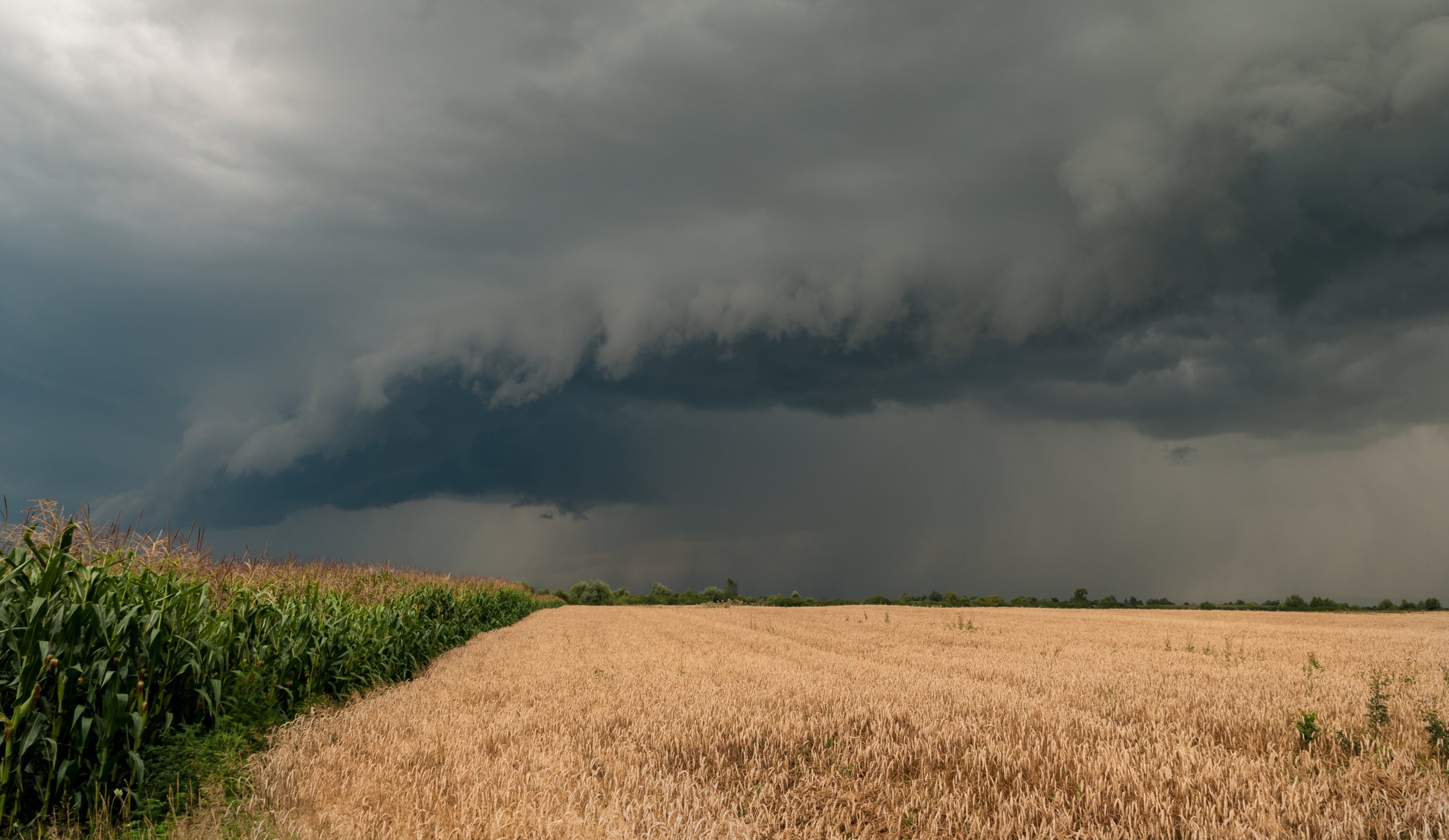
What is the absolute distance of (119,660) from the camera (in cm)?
638

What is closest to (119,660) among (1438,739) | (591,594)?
(1438,739)

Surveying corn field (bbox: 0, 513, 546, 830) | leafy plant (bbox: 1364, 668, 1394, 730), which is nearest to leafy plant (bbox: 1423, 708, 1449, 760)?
leafy plant (bbox: 1364, 668, 1394, 730)

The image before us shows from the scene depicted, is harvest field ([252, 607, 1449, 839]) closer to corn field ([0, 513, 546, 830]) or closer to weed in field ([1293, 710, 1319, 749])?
weed in field ([1293, 710, 1319, 749])

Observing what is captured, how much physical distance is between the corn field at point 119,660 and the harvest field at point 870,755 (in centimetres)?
97

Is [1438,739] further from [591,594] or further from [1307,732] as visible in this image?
[591,594]

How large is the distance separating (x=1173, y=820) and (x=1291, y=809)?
2.91 ft

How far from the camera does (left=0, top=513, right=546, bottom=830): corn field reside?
5520 millimetres

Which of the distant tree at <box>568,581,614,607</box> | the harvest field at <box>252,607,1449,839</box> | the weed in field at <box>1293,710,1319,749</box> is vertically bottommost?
the distant tree at <box>568,581,614,607</box>

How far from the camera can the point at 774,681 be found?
10.5 m

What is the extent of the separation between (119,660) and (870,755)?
693cm

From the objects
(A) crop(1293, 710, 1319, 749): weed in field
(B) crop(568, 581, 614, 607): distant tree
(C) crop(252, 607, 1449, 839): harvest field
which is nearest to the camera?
(C) crop(252, 607, 1449, 839): harvest field

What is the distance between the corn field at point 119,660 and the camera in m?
5.52

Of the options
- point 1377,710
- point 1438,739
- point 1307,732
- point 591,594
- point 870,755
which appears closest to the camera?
point 870,755

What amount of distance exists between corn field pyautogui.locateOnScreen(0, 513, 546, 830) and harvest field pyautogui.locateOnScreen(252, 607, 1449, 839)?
0.97m
